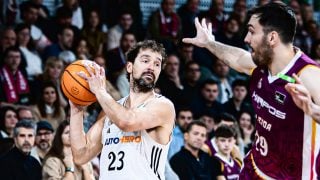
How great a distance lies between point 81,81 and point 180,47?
799 centimetres

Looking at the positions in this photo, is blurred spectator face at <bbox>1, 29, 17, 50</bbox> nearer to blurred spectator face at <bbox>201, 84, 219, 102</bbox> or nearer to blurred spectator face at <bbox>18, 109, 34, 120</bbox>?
blurred spectator face at <bbox>18, 109, 34, 120</bbox>

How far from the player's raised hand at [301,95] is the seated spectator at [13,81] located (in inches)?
284

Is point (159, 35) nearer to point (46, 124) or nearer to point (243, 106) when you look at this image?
point (243, 106)

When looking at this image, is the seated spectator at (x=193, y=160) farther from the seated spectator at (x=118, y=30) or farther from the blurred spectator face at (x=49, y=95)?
the seated spectator at (x=118, y=30)

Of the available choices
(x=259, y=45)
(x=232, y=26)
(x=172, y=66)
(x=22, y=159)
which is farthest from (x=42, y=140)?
(x=232, y=26)

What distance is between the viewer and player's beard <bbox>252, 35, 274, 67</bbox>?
630 cm

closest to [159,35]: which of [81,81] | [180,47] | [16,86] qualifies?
[180,47]

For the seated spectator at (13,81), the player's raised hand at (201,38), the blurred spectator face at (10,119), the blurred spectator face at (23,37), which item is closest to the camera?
the player's raised hand at (201,38)

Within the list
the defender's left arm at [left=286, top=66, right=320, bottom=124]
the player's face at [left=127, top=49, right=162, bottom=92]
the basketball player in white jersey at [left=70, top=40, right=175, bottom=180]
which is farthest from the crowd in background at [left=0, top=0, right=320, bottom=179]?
the defender's left arm at [left=286, top=66, right=320, bottom=124]

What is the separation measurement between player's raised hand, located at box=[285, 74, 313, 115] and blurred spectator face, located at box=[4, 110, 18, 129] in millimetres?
6366

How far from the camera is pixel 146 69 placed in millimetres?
6828

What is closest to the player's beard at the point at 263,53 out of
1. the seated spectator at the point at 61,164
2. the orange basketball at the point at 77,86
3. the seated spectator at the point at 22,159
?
the orange basketball at the point at 77,86

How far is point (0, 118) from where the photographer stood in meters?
11.5

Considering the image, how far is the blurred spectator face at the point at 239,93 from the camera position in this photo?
14.0 metres
